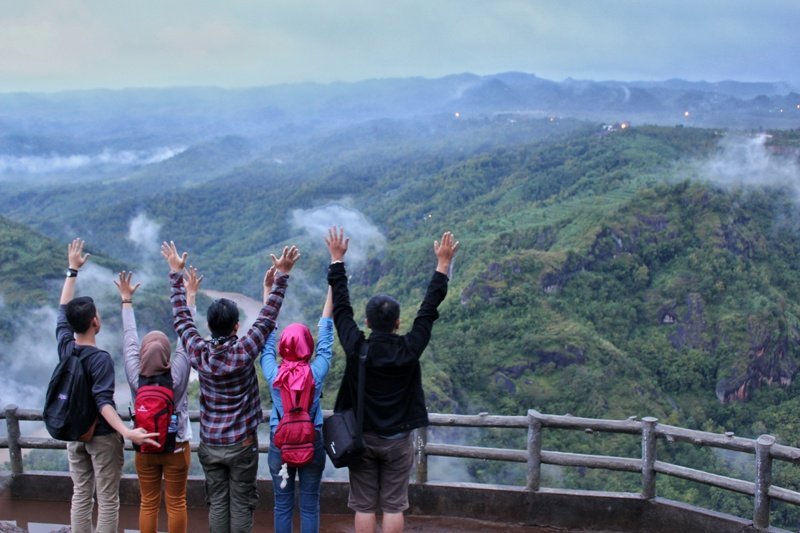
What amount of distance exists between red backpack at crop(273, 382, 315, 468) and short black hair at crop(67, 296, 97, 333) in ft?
3.97

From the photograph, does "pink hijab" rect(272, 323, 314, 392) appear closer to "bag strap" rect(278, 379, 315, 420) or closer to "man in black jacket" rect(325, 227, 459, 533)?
"bag strap" rect(278, 379, 315, 420)

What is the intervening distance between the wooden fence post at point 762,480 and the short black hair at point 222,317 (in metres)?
3.68

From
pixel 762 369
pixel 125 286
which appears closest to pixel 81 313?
pixel 125 286

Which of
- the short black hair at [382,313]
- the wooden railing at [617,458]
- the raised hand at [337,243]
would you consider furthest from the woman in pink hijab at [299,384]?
the wooden railing at [617,458]

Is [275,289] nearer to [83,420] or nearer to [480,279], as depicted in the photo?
[83,420]

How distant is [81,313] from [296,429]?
1.42 m

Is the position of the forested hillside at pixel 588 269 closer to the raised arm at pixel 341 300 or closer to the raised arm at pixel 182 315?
the raised arm at pixel 341 300

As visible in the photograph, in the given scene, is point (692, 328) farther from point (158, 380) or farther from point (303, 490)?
point (158, 380)

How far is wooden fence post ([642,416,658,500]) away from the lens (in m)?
5.66

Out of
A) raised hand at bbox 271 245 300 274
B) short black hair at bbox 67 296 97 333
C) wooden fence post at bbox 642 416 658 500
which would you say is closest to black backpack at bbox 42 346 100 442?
short black hair at bbox 67 296 97 333

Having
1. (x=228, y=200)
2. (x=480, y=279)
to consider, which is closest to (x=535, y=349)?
(x=480, y=279)

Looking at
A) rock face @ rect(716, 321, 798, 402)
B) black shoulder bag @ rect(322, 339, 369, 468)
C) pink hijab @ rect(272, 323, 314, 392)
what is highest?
pink hijab @ rect(272, 323, 314, 392)

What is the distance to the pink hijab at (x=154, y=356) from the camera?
4.37 metres

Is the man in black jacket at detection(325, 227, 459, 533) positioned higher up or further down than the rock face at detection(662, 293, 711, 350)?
higher up
